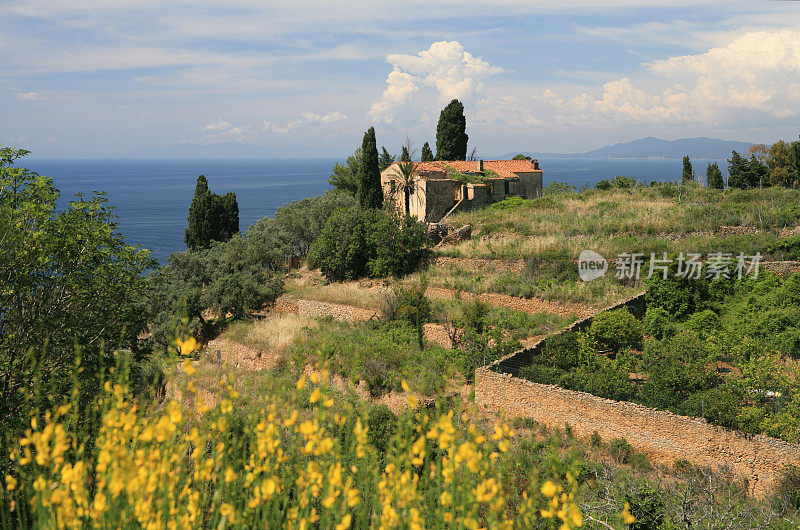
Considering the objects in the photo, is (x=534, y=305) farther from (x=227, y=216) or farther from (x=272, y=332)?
(x=227, y=216)

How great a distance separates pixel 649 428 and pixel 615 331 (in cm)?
527

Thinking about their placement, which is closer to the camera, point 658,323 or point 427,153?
point 658,323

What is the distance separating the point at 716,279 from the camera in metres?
21.9

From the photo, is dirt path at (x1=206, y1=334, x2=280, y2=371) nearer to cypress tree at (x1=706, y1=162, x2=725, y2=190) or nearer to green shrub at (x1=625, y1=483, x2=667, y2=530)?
green shrub at (x1=625, y1=483, x2=667, y2=530)

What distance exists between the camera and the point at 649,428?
43.4 ft

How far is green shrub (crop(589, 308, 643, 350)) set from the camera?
1812 cm

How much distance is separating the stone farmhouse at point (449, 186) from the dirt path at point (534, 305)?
14498mm

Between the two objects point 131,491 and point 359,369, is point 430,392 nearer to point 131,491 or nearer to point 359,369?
point 359,369

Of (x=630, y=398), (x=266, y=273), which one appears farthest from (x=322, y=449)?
(x=266, y=273)

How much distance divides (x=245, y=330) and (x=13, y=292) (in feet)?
47.6

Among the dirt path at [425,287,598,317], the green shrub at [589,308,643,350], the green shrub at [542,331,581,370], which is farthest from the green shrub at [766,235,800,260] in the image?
the green shrub at [542,331,581,370]

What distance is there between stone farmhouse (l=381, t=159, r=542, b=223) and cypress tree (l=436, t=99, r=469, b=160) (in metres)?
8.77

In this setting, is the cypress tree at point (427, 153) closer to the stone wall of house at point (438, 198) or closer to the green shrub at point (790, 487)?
the stone wall of house at point (438, 198)

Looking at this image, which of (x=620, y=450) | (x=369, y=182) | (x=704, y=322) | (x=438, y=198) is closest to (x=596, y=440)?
(x=620, y=450)
